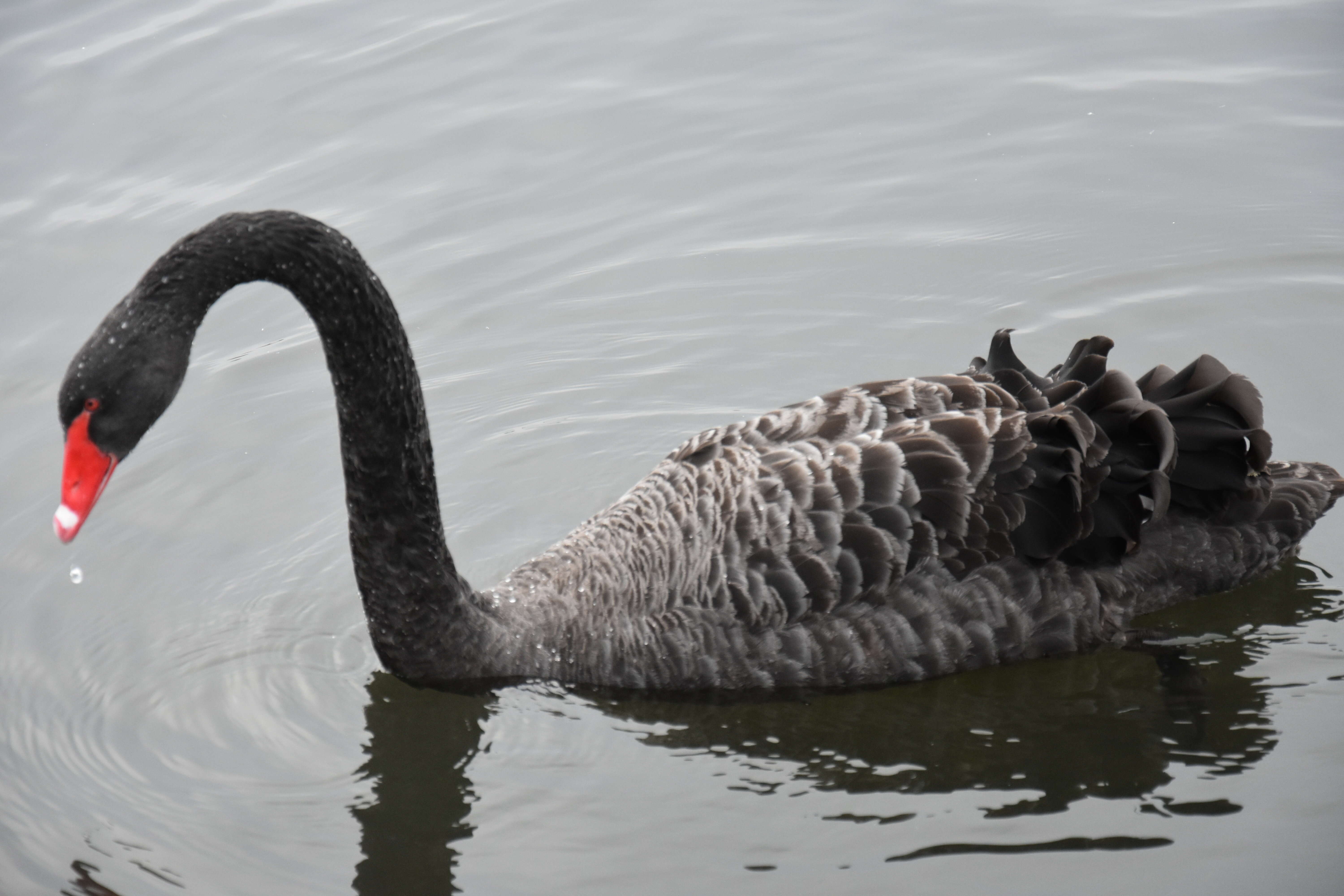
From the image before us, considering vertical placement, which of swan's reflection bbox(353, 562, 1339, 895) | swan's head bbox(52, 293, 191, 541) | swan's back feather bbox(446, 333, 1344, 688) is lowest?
swan's reflection bbox(353, 562, 1339, 895)

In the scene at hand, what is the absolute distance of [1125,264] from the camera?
896 cm

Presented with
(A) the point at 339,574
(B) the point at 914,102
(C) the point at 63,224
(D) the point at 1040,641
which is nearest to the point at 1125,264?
(B) the point at 914,102

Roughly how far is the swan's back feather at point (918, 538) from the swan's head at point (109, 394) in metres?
1.71

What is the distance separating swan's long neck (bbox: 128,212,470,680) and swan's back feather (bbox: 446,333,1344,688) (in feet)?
1.15

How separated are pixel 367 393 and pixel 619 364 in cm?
303

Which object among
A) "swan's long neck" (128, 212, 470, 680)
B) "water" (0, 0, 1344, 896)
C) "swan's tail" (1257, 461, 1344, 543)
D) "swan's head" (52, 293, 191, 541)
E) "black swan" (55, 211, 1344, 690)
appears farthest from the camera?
"swan's tail" (1257, 461, 1344, 543)

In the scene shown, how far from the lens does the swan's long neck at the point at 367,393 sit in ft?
17.2

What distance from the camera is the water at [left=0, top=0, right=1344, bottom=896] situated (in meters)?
5.62

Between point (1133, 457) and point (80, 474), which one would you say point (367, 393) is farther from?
point (1133, 457)

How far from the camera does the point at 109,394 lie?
197 inches

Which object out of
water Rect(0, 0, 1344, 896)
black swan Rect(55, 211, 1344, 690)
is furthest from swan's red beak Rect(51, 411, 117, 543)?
water Rect(0, 0, 1344, 896)

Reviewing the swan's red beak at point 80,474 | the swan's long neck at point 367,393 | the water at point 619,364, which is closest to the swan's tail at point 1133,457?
the water at point 619,364

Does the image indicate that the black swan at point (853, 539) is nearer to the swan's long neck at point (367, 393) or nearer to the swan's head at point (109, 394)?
the swan's long neck at point (367, 393)

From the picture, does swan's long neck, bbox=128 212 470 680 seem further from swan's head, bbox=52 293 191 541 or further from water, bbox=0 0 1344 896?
water, bbox=0 0 1344 896
